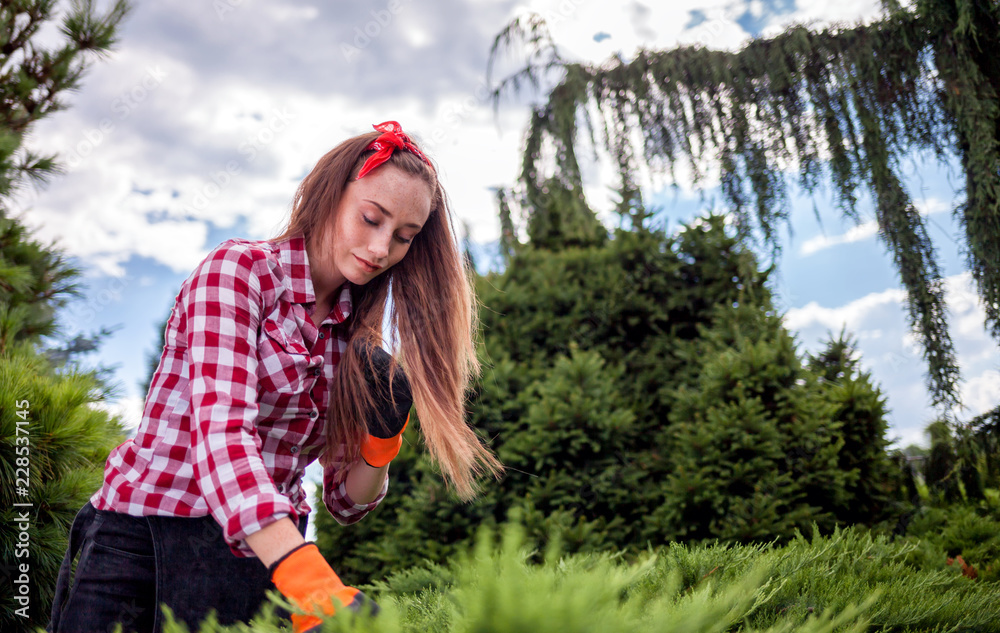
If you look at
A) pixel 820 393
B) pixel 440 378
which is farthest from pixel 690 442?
pixel 440 378

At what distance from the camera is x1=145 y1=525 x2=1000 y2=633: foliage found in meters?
0.77

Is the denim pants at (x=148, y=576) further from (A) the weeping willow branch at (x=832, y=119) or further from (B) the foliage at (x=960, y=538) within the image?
(A) the weeping willow branch at (x=832, y=119)

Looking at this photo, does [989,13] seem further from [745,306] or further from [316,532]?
[316,532]

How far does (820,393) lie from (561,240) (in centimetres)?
247

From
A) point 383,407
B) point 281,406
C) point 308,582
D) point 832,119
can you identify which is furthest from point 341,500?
point 832,119

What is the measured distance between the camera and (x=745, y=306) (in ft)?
13.9

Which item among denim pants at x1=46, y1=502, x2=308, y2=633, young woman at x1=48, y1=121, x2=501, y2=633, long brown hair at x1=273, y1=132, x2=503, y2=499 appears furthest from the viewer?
long brown hair at x1=273, y1=132, x2=503, y2=499

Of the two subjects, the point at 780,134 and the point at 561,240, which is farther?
the point at 561,240

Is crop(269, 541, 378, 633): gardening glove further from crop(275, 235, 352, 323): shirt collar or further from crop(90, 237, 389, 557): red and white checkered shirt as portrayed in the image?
crop(275, 235, 352, 323): shirt collar

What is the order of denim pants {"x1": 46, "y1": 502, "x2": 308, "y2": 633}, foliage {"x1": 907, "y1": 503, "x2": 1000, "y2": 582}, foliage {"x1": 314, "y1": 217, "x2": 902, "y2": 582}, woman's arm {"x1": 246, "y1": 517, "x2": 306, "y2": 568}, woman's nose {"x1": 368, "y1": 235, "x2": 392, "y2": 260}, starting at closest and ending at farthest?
woman's arm {"x1": 246, "y1": 517, "x2": 306, "y2": 568} < denim pants {"x1": 46, "y1": 502, "x2": 308, "y2": 633} < woman's nose {"x1": 368, "y1": 235, "x2": 392, "y2": 260} < foliage {"x1": 907, "y1": 503, "x2": 1000, "y2": 582} < foliage {"x1": 314, "y1": 217, "x2": 902, "y2": 582}

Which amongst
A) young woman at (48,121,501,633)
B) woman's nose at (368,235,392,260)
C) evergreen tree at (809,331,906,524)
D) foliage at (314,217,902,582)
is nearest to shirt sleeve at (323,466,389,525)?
young woman at (48,121,501,633)

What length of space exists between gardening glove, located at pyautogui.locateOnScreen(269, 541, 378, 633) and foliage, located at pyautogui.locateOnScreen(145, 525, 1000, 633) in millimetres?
56

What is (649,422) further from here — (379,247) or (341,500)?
(379,247)

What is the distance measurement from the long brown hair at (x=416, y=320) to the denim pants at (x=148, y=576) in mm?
411
